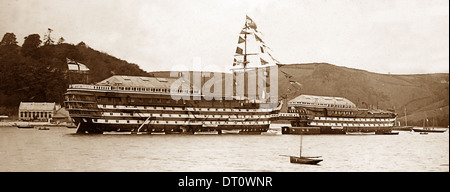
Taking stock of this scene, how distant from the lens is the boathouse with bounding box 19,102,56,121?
37031mm

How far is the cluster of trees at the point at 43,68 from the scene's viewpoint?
29.7 m

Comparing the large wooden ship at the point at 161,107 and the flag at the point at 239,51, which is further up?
the flag at the point at 239,51

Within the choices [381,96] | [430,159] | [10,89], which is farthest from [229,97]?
[381,96]

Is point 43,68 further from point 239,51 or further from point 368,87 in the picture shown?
point 368,87

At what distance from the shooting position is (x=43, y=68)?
35.0 metres

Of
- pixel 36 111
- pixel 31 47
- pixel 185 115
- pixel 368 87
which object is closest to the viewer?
pixel 31 47

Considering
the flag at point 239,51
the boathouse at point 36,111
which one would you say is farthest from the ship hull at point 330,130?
the boathouse at point 36,111

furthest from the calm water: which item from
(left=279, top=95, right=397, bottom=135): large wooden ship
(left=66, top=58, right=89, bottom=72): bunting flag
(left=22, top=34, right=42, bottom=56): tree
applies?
(left=279, top=95, right=397, bottom=135): large wooden ship

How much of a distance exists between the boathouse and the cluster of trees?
2.10 feet

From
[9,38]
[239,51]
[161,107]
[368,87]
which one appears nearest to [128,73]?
[161,107]

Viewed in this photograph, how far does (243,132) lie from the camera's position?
40.2 m

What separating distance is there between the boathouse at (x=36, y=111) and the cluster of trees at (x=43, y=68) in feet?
2.10

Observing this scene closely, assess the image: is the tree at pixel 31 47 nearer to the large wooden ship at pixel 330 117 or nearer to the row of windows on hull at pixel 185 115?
the row of windows on hull at pixel 185 115

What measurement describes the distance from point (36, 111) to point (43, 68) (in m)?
6.70
